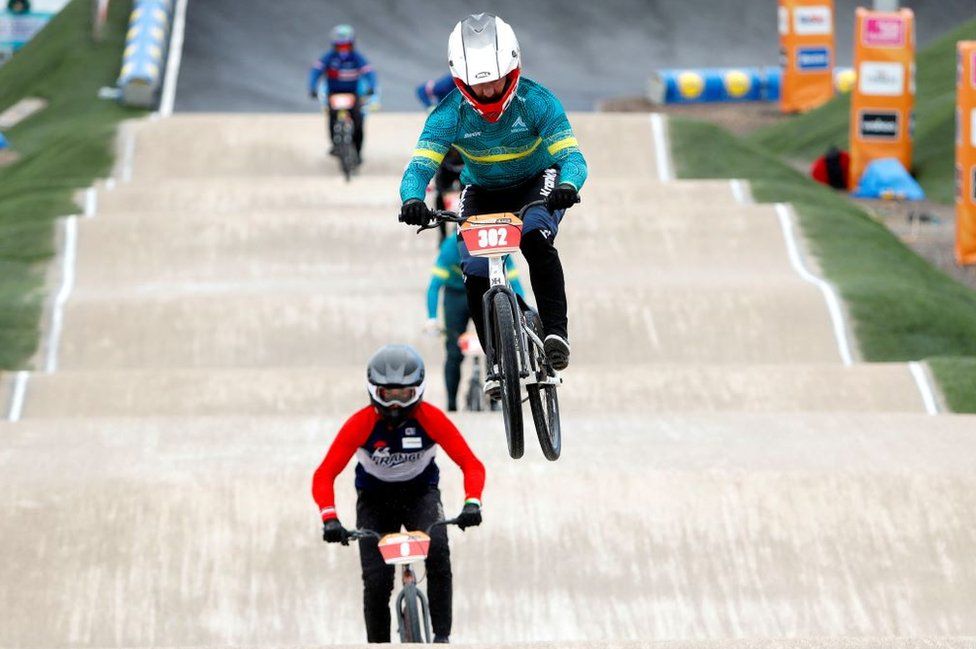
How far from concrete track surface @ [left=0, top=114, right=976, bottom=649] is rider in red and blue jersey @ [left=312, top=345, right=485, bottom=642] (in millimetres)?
1107

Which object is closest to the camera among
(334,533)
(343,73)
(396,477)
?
(334,533)

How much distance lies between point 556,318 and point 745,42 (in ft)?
117

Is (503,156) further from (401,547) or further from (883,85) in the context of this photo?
(883,85)

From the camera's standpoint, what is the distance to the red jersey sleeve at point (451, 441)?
28.2ft

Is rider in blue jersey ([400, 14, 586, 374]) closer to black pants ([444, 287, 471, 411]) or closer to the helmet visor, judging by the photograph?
the helmet visor

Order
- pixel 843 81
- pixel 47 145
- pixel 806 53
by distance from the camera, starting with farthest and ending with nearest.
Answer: pixel 843 81
pixel 806 53
pixel 47 145

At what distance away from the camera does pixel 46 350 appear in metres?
17.2

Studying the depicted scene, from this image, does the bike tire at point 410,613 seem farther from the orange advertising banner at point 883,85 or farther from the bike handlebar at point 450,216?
the orange advertising banner at point 883,85

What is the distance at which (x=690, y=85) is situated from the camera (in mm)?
37000

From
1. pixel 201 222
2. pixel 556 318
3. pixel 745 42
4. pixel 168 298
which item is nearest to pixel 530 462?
pixel 556 318

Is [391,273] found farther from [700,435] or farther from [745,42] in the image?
[745,42]

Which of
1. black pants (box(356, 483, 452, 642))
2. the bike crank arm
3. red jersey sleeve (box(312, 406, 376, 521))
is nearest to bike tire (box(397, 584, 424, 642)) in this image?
black pants (box(356, 483, 452, 642))

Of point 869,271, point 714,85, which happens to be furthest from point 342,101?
point 714,85

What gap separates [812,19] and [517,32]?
28.0 feet
